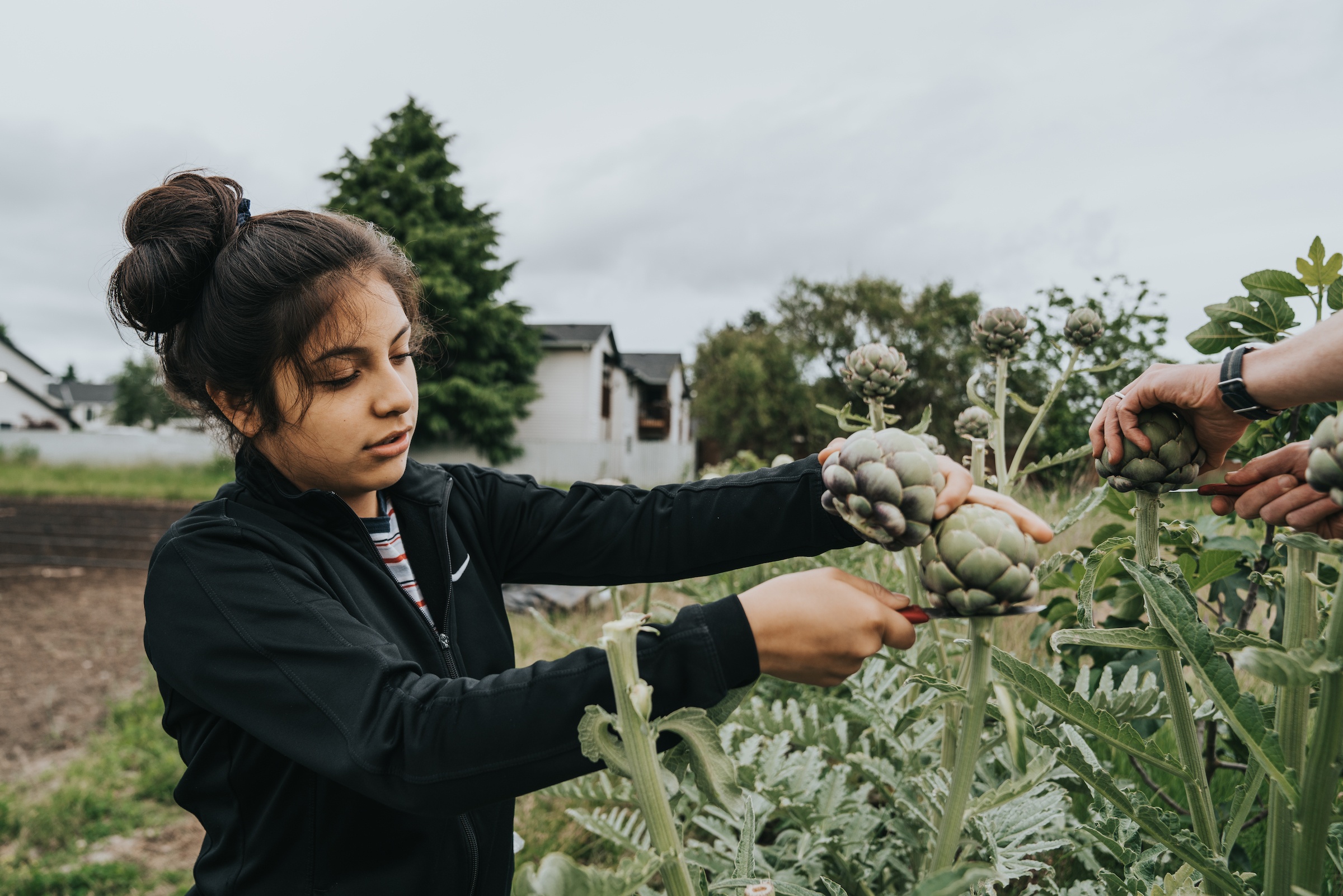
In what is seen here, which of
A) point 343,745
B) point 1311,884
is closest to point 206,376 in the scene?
point 343,745

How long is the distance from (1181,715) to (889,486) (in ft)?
1.50

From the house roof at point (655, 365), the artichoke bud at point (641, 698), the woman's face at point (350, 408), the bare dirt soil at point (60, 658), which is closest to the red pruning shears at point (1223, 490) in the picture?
the artichoke bud at point (641, 698)

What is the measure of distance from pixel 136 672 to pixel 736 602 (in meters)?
4.60

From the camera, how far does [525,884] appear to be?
53cm

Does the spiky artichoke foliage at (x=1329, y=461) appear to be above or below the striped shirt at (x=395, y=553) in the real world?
above

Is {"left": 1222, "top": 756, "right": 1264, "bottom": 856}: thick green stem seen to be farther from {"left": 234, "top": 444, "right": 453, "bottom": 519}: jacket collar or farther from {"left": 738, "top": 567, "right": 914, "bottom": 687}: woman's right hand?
{"left": 234, "top": 444, "right": 453, "bottom": 519}: jacket collar

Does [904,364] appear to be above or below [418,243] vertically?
below

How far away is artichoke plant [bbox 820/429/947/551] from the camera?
2.00 feet

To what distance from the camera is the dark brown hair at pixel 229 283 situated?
3.66 ft

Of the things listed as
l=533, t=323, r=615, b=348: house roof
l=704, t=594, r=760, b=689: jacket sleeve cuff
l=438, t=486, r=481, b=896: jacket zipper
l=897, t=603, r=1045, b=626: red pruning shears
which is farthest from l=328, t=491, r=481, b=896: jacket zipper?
l=533, t=323, r=615, b=348: house roof

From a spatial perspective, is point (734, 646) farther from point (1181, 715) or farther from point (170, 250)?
point (170, 250)

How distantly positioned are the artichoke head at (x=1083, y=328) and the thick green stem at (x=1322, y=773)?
0.91 metres

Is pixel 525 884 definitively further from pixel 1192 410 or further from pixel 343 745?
pixel 1192 410

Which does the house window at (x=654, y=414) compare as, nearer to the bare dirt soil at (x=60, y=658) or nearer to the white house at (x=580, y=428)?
the white house at (x=580, y=428)
